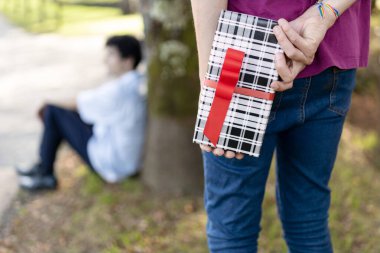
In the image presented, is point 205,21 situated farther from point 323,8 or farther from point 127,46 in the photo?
point 127,46

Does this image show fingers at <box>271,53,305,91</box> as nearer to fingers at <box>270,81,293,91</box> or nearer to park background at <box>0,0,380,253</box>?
fingers at <box>270,81,293,91</box>

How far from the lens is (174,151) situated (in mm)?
3309

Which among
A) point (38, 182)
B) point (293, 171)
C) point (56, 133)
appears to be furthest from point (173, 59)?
point (293, 171)

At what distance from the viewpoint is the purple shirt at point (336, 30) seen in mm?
1416

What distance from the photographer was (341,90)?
5.15 feet

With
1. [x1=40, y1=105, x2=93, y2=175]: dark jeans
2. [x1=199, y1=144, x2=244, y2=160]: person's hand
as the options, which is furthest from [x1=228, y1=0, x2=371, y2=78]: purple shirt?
[x1=40, y1=105, x2=93, y2=175]: dark jeans

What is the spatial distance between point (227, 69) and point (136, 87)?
2.24m

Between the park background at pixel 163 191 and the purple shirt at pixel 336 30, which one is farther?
the park background at pixel 163 191

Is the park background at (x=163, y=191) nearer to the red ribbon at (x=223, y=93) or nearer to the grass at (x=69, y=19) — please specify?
the red ribbon at (x=223, y=93)

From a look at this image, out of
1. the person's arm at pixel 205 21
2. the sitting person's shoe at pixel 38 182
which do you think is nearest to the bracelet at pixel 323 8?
the person's arm at pixel 205 21

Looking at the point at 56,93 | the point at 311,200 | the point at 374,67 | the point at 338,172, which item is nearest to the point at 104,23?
the point at 56,93

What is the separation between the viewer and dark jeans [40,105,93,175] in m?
3.62

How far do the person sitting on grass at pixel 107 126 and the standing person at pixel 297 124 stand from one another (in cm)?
187

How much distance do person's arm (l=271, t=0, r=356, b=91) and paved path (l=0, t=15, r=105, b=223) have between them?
Result: 238cm
